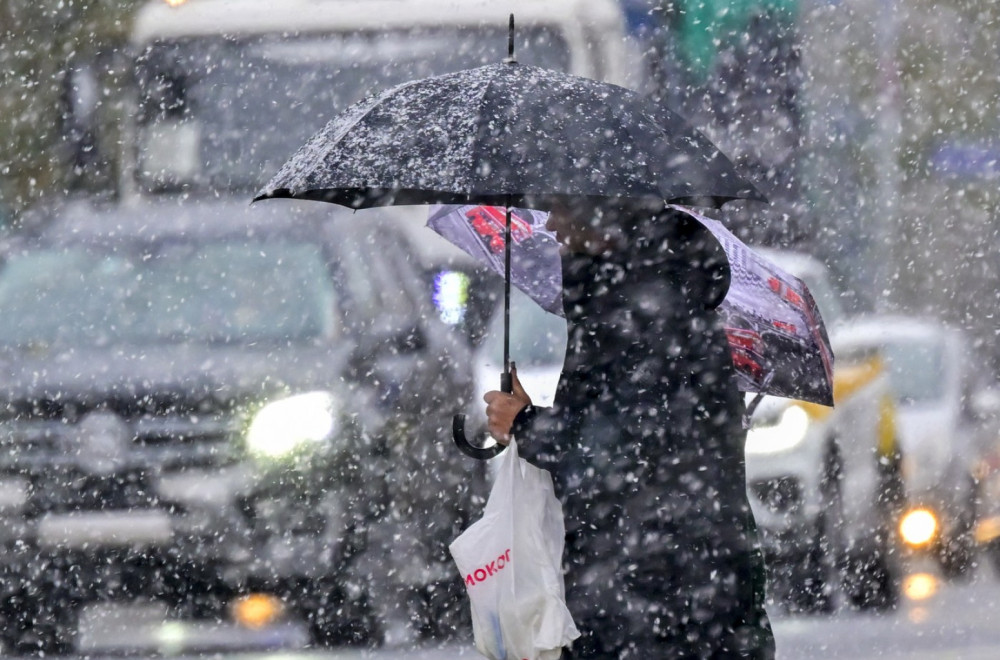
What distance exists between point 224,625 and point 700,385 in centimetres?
324

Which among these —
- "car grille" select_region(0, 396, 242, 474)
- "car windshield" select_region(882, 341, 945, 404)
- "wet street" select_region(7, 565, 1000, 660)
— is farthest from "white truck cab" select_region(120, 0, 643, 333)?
"wet street" select_region(7, 565, 1000, 660)

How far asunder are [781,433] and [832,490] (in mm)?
358

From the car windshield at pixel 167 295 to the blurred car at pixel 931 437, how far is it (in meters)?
2.33

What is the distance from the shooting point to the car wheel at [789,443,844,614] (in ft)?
22.9

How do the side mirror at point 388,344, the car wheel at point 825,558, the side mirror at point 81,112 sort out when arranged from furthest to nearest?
the side mirror at point 81,112, the car wheel at point 825,558, the side mirror at point 388,344

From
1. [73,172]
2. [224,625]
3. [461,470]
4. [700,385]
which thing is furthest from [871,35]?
[700,385]

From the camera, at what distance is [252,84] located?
27.8ft

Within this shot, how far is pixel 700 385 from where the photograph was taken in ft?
11.6

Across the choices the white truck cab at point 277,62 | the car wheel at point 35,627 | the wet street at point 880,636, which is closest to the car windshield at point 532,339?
the white truck cab at point 277,62

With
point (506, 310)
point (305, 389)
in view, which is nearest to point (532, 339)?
point (305, 389)

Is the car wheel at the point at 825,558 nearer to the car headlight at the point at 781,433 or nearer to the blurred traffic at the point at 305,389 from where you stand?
the blurred traffic at the point at 305,389

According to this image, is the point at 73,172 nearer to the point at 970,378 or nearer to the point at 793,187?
Result: the point at 793,187

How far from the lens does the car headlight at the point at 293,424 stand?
653 centimetres

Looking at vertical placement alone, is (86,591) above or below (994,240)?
above
